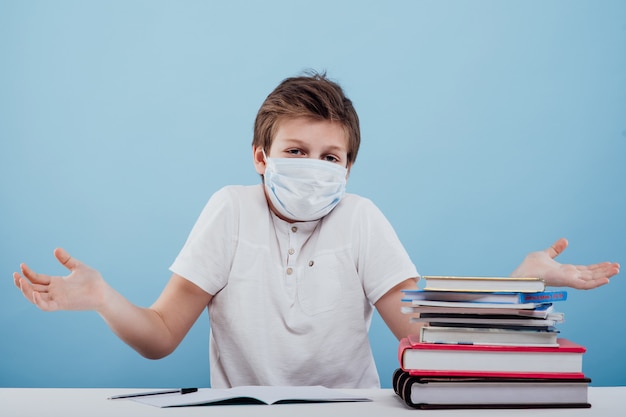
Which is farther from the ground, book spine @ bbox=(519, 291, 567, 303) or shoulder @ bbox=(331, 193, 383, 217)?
shoulder @ bbox=(331, 193, 383, 217)

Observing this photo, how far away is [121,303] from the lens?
1.45 metres

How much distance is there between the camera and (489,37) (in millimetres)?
3229

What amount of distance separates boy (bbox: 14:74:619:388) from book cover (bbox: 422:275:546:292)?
1.98 ft

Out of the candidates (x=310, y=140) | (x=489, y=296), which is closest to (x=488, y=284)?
(x=489, y=296)

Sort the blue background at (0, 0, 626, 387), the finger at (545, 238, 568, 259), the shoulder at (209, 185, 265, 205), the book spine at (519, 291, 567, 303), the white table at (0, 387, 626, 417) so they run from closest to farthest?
1. the white table at (0, 387, 626, 417)
2. the book spine at (519, 291, 567, 303)
3. the finger at (545, 238, 568, 259)
4. the shoulder at (209, 185, 265, 205)
5. the blue background at (0, 0, 626, 387)

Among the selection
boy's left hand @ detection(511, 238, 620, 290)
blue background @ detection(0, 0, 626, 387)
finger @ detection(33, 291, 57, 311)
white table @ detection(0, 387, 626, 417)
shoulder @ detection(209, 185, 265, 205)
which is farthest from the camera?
blue background @ detection(0, 0, 626, 387)

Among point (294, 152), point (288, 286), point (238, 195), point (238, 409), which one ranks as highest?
point (294, 152)

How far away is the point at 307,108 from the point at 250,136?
1335 millimetres

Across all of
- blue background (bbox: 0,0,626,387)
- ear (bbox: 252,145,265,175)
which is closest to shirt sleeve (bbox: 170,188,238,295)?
ear (bbox: 252,145,265,175)

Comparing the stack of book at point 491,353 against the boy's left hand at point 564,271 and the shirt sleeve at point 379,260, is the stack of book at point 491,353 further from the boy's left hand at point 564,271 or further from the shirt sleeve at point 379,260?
the shirt sleeve at point 379,260

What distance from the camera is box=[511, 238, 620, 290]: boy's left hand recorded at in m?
1.42

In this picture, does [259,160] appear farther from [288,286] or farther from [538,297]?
[538,297]

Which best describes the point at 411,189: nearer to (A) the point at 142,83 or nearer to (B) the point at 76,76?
(A) the point at 142,83

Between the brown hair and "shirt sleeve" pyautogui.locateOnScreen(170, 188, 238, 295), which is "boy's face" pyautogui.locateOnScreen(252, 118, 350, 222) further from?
"shirt sleeve" pyautogui.locateOnScreen(170, 188, 238, 295)
